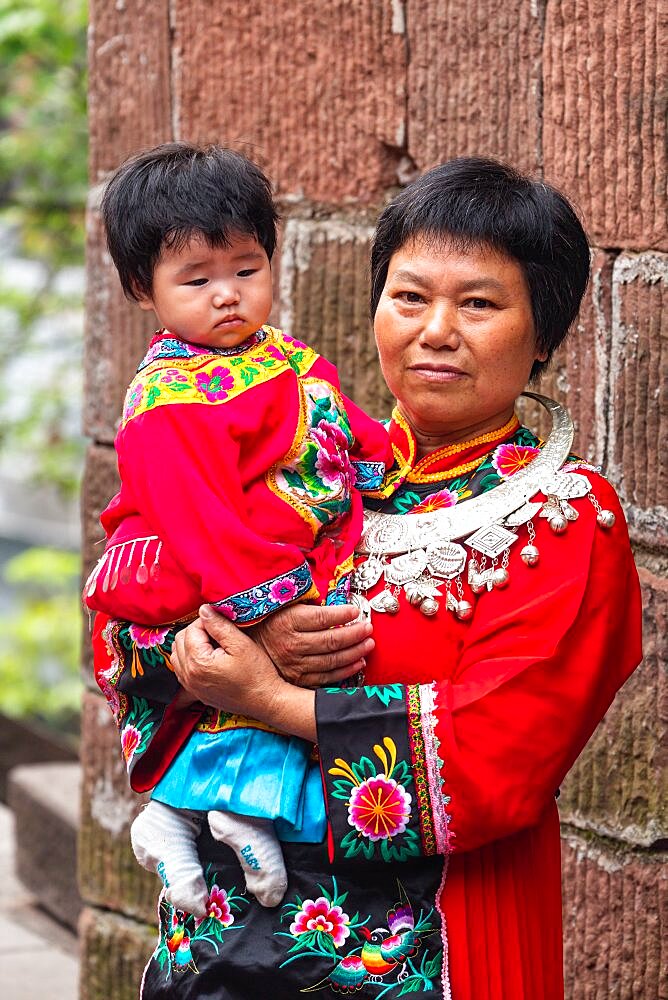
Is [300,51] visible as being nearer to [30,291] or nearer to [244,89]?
[244,89]

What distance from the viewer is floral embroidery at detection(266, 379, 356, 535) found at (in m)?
1.87

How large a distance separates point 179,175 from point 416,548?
1.93 feet

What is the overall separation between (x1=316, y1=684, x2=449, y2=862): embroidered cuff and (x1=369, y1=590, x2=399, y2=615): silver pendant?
0.37ft

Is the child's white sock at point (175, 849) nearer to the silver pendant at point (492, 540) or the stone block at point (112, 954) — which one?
the silver pendant at point (492, 540)

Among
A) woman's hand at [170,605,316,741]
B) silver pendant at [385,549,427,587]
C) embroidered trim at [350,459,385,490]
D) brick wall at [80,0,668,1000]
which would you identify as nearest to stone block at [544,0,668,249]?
brick wall at [80,0,668,1000]

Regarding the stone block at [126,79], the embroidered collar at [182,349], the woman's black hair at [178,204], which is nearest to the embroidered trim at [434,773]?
the embroidered collar at [182,349]

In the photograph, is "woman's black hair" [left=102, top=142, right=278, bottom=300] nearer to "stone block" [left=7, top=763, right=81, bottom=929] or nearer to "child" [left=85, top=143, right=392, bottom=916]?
"child" [left=85, top=143, right=392, bottom=916]

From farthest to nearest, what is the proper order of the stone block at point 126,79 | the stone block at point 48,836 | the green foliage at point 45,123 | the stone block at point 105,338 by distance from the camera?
1. the green foliage at point 45,123
2. the stone block at point 48,836
3. the stone block at point 105,338
4. the stone block at point 126,79

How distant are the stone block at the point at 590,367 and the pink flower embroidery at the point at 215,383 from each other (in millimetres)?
873

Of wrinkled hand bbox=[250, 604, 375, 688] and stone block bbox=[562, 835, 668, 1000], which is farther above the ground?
wrinkled hand bbox=[250, 604, 375, 688]

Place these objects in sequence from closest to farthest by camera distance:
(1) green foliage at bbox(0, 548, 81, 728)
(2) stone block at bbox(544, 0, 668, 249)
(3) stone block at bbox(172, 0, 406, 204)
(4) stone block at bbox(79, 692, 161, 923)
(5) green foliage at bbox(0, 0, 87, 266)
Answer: (2) stone block at bbox(544, 0, 668, 249) < (3) stone block at bbox(172, 0, 406, 204) < (4) stone block at bbox(79, 692, 161, 923) < (5) green foliage at bbox(0, 0, 87, 266) < (1) green foliage at bbox(0, 548, 81, 728)

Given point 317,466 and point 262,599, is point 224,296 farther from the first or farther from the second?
point 262,599

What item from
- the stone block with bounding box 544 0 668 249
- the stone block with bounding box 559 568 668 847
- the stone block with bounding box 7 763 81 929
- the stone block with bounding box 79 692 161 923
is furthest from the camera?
the stone block with bounding box 7 763 81 929

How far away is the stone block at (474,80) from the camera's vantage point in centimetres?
254
